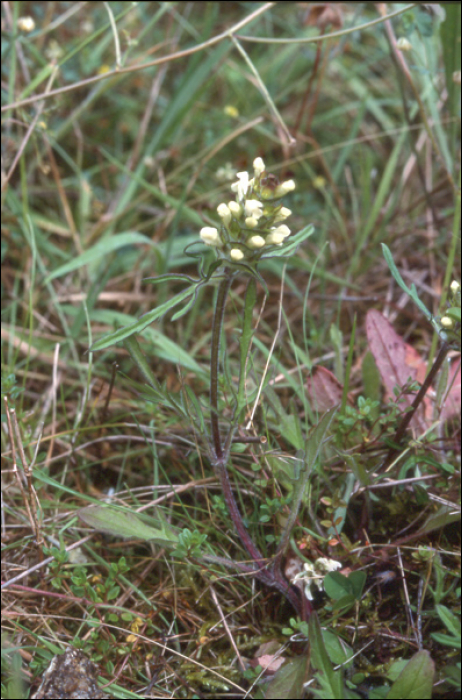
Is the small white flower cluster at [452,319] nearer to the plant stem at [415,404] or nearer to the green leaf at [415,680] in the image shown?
the plant stem at [415,404]

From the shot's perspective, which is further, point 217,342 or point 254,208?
point 217,342

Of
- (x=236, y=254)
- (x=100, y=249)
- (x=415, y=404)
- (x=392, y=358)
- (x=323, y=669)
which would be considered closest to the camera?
(x=236, y=254)

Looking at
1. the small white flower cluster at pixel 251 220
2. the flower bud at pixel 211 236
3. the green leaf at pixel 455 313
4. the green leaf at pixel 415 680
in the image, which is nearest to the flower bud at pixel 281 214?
the small white flower cluster at pixel 251 220

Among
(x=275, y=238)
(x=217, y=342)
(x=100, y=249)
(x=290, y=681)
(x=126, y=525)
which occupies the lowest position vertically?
(x=290, y=681)

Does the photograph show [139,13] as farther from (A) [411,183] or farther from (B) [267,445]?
(B) [267,445]

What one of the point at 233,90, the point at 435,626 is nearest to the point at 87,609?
the point at 435,626

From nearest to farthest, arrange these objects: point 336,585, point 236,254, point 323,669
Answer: point 236,254
point 323,669
point 336,585

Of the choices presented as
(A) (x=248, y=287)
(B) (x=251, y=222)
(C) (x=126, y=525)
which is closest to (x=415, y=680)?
(C) (x=126, y=525)

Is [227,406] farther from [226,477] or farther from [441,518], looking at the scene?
[441,518]
